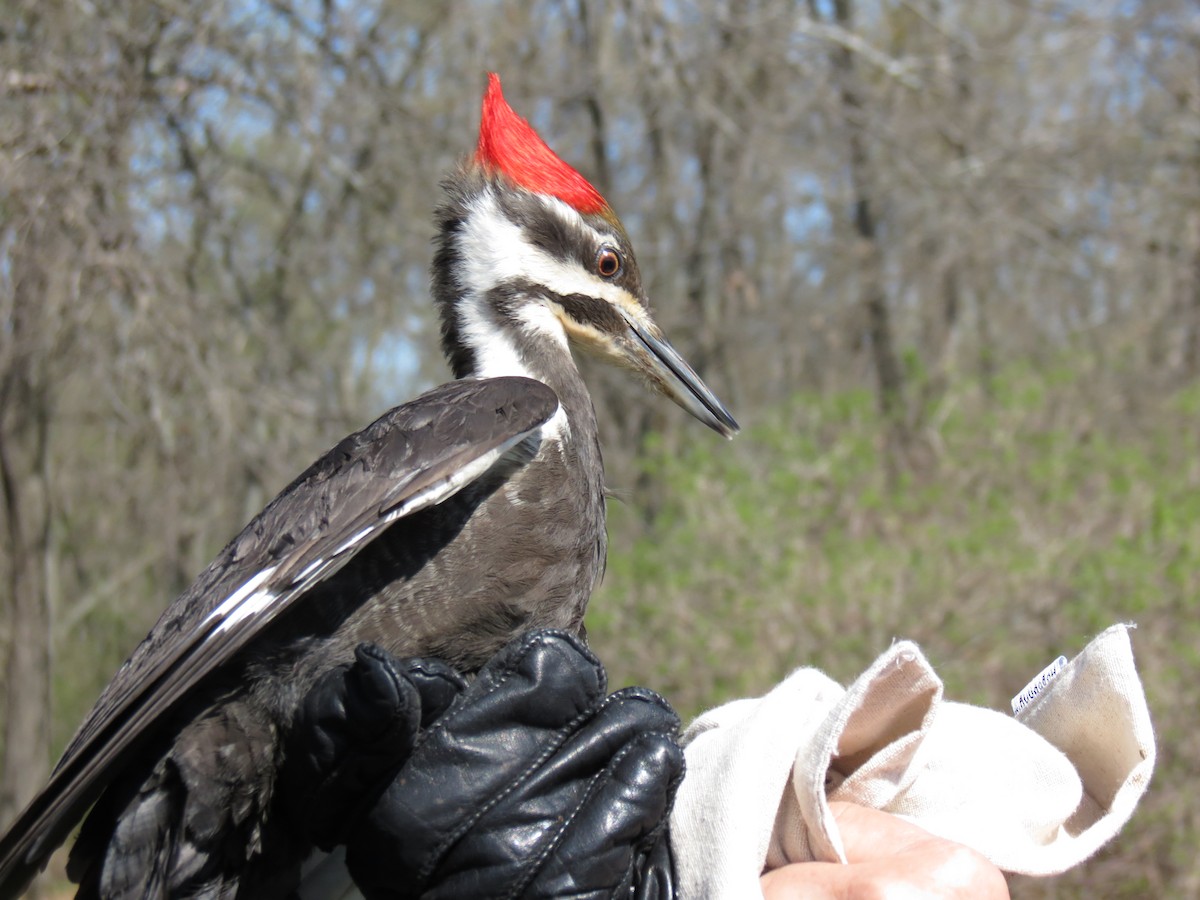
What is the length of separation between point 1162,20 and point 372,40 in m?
6.66

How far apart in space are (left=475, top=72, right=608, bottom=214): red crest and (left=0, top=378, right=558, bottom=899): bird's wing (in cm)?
72

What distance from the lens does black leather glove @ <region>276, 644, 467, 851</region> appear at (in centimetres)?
200

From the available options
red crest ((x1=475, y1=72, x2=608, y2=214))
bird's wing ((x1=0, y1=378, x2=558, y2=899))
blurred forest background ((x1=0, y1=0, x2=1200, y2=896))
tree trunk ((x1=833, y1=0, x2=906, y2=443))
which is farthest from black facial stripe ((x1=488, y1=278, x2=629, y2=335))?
tree trunk ((x1=833, y1=0, x2=906, y2=443))

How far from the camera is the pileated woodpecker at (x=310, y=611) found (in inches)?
94.3

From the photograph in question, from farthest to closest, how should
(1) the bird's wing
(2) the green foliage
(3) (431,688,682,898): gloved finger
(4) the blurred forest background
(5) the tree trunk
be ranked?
(5) the tree trunk, (2) the green foliage, (4) the blurred forest background, (1) the bird's wing, (3) (431,688,682,898): gloved finger

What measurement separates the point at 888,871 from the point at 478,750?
74 centimetres

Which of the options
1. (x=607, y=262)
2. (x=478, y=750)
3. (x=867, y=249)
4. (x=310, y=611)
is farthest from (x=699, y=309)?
(x=478, y=750)

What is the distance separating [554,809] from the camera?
204 cm

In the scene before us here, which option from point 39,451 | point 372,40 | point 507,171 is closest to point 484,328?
point 507,171

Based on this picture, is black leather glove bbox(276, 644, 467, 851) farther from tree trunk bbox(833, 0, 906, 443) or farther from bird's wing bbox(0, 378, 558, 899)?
tree trunk bbox(833, 0, 906, 443)

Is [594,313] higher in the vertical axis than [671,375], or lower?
higher

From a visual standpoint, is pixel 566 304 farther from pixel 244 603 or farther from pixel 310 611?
pixel 244 603

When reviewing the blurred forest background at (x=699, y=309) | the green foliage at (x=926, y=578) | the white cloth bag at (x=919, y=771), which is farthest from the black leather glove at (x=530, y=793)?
the green foliage at (x=926, y=578)

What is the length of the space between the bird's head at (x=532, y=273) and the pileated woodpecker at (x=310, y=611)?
11.8 inches
